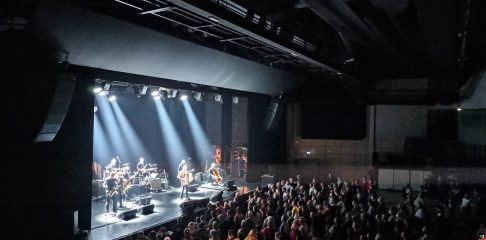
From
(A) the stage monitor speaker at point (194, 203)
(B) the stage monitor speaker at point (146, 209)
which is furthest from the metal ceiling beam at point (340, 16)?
(B) the stage monitor speaker at point (146, 209)

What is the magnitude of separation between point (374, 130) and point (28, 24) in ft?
53.7

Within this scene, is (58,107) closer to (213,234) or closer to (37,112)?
(37,112)

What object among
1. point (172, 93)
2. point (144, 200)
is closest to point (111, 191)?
point (144, 200)

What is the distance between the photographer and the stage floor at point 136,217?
9977 millimetres

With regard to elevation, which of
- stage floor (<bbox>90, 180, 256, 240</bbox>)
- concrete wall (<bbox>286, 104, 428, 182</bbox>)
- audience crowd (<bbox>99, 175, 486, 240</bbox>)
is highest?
concrete wall (<bbox>286, 104, 428, 182</bbox>)

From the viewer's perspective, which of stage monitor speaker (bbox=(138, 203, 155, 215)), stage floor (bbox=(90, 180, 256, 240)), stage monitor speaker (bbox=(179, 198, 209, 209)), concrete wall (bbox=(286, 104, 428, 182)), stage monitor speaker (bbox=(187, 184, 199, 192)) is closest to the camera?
stage floor (bbox=(90, 180, 256, 240))

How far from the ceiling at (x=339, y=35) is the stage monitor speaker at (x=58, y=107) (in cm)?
140

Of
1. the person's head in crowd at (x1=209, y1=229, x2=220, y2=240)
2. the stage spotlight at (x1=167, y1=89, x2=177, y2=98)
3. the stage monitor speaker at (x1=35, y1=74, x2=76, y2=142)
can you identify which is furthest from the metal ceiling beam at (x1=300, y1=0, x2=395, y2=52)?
the stage spotlight at (x1=167, y1=89, x2=177, y2=98)

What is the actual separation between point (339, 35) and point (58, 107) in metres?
8.53

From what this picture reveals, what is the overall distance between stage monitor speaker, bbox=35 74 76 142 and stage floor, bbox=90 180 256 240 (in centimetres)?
327

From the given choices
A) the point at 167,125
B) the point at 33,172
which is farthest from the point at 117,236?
the point at 167,125

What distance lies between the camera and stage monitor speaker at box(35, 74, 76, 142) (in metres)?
6.97

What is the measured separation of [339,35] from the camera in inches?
494

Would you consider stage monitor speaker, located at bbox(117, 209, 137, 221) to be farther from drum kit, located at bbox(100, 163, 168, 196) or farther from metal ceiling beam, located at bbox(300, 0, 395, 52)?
metal ceiling beam, located at bbox(300, 0, 395, 52)
